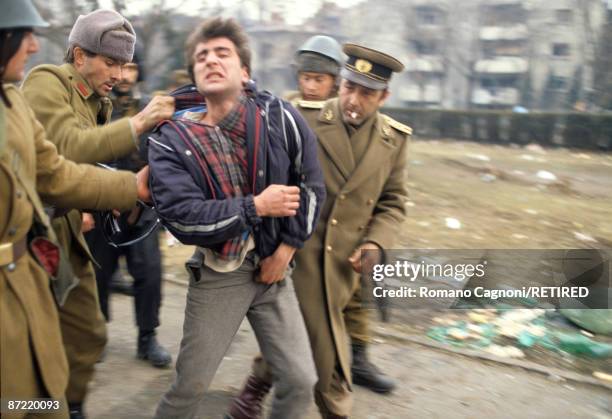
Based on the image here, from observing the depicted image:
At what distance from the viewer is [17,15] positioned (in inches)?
80.3

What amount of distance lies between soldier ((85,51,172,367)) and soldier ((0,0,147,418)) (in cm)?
163

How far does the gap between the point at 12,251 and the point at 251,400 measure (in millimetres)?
1662

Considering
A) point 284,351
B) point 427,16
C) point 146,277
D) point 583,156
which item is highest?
point 427,16

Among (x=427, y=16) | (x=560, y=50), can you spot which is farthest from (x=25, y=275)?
(x=560, y=50)

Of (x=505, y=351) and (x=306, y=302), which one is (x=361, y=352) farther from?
(x=505, y=351)

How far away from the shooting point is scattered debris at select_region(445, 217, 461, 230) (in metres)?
8.08

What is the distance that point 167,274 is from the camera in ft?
20.3

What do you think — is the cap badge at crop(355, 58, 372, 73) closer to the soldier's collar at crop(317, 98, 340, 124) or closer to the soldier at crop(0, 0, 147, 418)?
the soldier's collar at crop(317, 98, 340, 124)

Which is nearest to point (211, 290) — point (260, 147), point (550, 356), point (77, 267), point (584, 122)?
point (260, 147)

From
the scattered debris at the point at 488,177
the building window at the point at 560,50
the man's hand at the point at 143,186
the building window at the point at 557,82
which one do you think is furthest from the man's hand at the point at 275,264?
the building window at the point at 560,50

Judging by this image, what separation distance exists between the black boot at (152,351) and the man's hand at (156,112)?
73.0 inches

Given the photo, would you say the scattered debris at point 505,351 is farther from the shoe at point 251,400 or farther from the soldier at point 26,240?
the soldier at point 26,240

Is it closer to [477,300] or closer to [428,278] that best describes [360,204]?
Result: [477,300]

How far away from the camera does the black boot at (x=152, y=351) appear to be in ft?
13.6
